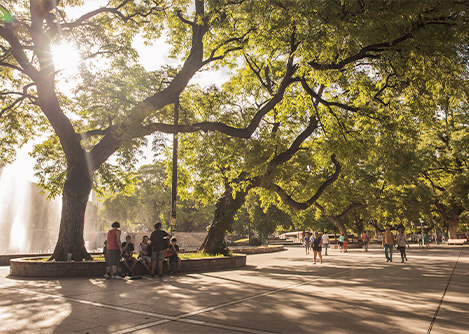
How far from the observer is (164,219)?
177 ft

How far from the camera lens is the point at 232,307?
6.37 metres

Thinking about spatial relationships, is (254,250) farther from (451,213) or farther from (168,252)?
(451,213)

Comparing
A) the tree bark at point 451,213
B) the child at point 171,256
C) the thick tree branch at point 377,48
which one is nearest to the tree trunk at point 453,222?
the tree bark at point 451,213

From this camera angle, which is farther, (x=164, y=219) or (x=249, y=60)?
(x=164, y=219)

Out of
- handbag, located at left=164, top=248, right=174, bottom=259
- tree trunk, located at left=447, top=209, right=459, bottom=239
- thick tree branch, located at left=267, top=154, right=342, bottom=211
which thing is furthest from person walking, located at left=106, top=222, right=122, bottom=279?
tree trunk, located at left=447, top=209, right=459, bottom=239

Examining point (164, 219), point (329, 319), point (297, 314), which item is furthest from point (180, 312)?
point (164, 219)

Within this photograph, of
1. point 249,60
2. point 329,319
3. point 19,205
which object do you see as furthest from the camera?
point 19,205

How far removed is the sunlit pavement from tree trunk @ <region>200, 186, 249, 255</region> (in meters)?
7.74

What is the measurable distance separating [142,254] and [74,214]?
10.1 feet

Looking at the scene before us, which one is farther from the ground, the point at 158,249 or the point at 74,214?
the point at 74,214

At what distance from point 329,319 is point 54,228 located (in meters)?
34.4

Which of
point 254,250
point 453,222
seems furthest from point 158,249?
point 453,222

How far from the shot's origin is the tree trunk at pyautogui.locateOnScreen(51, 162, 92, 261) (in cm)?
1246

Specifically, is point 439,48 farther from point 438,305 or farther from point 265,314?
point 265,314
